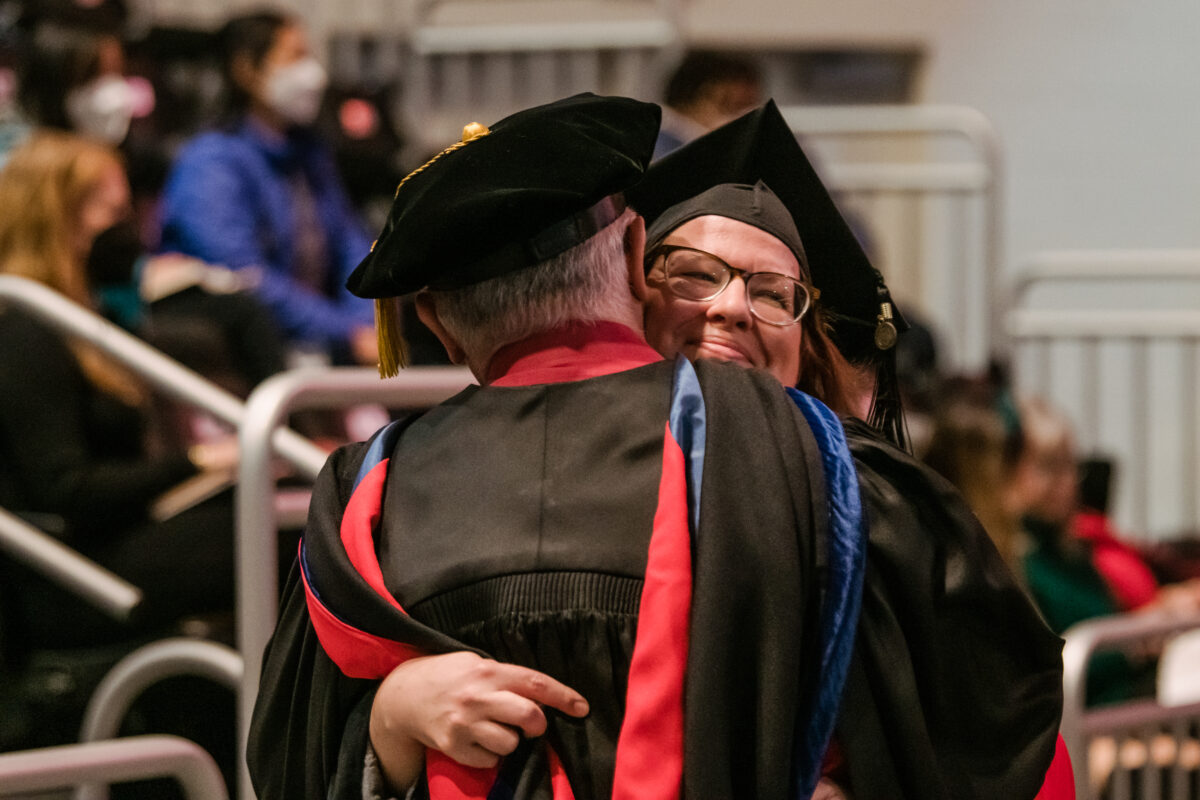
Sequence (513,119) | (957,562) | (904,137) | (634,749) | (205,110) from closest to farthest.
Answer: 1. (634,749)
2. (957,562)
3. (513,119)
4. (205,110)
5. (904,137)

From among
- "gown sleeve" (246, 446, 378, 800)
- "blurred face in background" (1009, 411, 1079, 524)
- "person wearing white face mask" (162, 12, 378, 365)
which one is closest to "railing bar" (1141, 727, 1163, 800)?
"blurred face in background" (1009, 411, 1079, 524)

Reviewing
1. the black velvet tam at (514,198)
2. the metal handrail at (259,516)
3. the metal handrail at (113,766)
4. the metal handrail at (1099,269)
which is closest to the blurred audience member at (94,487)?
the metal handrail at (259,516)

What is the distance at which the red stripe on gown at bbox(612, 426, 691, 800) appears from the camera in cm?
138

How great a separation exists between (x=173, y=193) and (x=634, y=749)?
3.47 meters

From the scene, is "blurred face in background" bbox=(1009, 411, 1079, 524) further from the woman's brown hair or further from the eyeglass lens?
the eyeglass lens

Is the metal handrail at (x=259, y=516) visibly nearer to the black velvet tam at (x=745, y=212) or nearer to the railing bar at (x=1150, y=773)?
the black velvet tam at (x=745, y=212)

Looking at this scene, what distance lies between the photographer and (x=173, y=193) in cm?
445

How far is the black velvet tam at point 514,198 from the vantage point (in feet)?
4.91

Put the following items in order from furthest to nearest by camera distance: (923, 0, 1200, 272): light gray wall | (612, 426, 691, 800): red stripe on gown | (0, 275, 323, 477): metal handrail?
(923, 0, 1200, 272): light gray wall, (0, 275, 323, 477): metal handrail, (612, 426, 691, 800): red stripe on gown

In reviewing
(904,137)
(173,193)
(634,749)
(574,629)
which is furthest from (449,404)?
(904,137)

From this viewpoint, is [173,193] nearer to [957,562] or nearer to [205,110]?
[205,110]

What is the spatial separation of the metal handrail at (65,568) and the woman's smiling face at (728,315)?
173cm

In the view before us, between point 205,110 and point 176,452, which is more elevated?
point 205,110

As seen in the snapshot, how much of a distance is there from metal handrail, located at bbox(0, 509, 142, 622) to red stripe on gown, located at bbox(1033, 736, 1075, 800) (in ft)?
6.93
